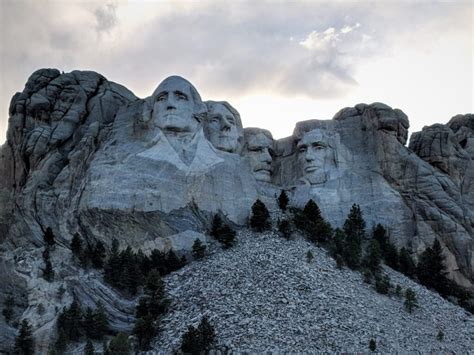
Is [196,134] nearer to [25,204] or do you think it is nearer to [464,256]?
[25,204]

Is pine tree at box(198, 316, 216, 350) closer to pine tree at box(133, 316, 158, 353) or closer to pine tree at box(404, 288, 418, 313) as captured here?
pine tree at box(133, 316, 158, 353)

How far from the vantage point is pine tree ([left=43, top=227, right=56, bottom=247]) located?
6053cm

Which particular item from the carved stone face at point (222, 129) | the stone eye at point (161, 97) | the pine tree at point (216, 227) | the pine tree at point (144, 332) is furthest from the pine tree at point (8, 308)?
the carved stone face at point (222, 129)

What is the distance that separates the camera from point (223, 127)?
6812 cm

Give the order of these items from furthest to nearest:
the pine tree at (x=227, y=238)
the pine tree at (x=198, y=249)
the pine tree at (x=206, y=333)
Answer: the pine tree at (x=227, y=238), the pine tree at (x=198, y=249), the pine tree at (x=206, y=333)

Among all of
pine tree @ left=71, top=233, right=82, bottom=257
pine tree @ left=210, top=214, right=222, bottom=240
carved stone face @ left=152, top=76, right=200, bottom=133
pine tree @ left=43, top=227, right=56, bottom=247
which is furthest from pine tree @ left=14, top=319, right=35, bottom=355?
carved stone face @ left=152, top=76, right=200, bottom=133

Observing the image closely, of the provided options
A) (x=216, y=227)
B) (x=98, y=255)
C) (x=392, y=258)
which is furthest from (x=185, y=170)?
(x=392, y=258)

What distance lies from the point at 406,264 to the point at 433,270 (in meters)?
1.39

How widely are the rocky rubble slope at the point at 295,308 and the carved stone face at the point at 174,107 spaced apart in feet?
24.9

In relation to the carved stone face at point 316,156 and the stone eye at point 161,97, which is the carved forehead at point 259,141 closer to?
the carved stone face at point 316,156

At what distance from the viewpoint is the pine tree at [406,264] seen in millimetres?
62938

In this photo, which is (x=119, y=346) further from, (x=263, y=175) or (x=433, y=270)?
(x=263, y=175)

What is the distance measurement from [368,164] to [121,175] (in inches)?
553

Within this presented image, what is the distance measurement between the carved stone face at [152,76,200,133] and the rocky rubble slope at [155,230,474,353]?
7.58 m
